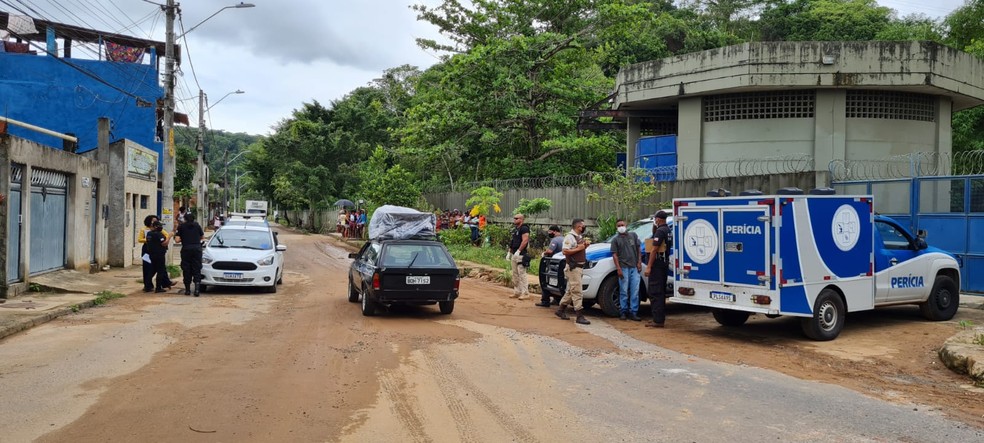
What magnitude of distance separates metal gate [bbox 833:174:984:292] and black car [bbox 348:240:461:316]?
8687 millimetres

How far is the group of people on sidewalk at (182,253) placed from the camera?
1441cm

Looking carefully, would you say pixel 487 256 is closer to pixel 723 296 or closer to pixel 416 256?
pixel 416 256

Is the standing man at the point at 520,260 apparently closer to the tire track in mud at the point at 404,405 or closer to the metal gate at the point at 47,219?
the tire track in mud at the point at 404,405

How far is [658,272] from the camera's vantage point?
36.2 ft

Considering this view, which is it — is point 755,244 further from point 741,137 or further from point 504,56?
point 504,56

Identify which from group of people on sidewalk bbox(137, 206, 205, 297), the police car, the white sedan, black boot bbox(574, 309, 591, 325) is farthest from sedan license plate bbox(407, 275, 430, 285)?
group of people on sidewalk bbox(137, 206, 205, 297)

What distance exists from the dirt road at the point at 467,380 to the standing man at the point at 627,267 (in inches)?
15.1

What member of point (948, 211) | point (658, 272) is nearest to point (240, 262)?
point (658, 272)

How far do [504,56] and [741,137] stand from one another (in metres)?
11.1

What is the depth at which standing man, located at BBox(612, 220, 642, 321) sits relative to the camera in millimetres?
11391

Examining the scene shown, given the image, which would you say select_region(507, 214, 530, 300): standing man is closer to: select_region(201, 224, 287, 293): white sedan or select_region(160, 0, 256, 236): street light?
select_region(201, 224, 287, 293): white sedan

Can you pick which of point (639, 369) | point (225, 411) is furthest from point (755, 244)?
point (225, 411)

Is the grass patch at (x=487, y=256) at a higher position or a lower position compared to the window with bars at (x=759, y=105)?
lower

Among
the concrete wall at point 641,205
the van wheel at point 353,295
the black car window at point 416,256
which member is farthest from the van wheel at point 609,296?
the concrete wall at point 641,205
